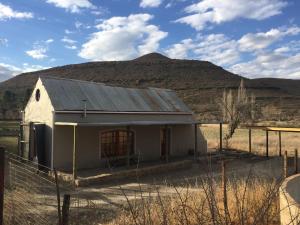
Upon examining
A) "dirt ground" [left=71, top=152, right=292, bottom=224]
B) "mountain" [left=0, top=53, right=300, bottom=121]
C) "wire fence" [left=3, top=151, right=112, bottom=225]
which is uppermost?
"mountain" [left=0, top=53, right=300, bottom=121]

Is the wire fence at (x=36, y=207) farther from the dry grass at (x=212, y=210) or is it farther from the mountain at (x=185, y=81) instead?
the mountain at (x=185, y=81)

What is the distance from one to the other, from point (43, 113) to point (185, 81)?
65.9 meters

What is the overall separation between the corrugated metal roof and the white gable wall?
13.2 inches

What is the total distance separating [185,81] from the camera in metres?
81.4

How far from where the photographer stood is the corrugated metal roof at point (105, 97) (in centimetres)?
1717

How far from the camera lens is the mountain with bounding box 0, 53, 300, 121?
65.5 meters

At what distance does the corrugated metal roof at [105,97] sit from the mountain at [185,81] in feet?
115

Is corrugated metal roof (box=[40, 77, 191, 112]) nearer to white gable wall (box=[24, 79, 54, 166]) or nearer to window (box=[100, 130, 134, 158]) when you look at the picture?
white gable wall (box=[24, 79, 54, 166])

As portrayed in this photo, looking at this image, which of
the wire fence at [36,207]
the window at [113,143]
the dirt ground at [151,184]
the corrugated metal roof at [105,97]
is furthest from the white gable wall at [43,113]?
the dirt ground at [151,184]

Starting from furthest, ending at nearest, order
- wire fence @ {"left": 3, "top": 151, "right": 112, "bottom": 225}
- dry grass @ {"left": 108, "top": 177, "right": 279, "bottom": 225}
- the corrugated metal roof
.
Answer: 1. the corrugated metal roof
2. wire fence @ {"left": 3, "top": 151, "right": 112, "bottom": 225}
3. dry grass @ {"left": 108, "top": 177, "right": 279, "bottom": 225}

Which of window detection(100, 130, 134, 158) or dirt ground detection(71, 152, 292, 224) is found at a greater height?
window detection(100, 130, 134, 158)

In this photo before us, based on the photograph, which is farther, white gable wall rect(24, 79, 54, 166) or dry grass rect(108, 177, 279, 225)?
white gable wall rect(24, 79, 54, 166)

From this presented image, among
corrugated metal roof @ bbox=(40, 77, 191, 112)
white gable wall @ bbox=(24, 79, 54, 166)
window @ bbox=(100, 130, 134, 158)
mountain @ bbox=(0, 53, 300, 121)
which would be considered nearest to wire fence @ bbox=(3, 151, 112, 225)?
white gable wall @ bbox=(24, 79, 54, 166)

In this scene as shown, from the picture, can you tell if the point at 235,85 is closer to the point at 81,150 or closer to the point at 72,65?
the point at 72,65
